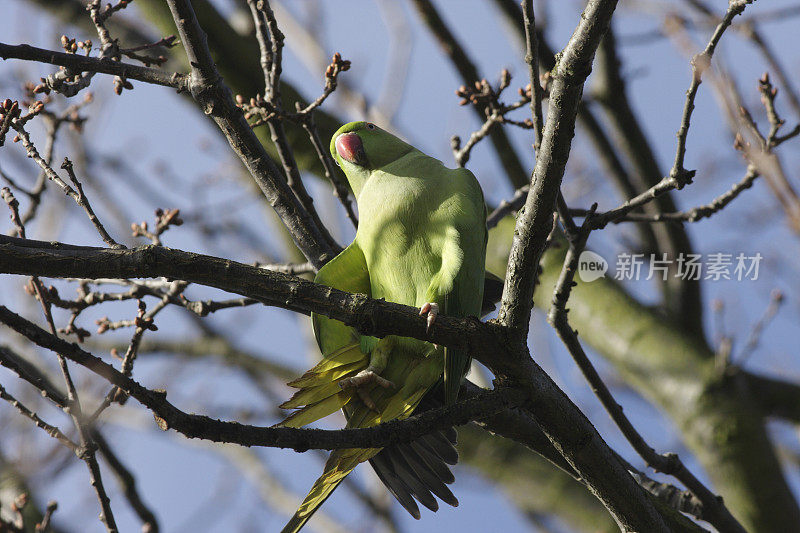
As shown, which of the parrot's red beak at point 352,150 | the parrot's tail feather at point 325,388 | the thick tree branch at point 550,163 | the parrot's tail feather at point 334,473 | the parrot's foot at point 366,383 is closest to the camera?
the thick tree branch at point 550,163

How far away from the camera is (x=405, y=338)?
2.14m

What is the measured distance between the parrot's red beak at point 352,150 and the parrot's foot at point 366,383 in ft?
3.15

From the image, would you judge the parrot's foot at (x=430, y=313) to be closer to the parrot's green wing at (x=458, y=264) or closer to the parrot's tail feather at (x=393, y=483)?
the parrot's green wing at (x=458, y=264)

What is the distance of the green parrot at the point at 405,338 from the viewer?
201 cm

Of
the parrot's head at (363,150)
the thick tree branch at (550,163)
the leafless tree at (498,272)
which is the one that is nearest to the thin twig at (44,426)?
the leafless tree at (498,272)

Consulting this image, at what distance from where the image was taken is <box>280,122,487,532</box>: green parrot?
201 centimetres

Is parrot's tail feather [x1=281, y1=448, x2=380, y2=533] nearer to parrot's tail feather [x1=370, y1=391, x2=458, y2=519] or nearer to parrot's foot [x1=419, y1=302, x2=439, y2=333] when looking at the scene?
parrot's tail feather [x1=370, y1=391, x2=458, y2=519]

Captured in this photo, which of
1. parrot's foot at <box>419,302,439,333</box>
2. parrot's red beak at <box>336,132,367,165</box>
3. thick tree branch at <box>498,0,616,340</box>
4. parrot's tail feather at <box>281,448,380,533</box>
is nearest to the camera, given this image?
thick tree branch at <box>498,0,616,340</box>

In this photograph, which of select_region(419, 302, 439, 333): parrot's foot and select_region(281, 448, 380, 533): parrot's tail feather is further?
select_region(281, 448, 380, 533): parrot's tail feather

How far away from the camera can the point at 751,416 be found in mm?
3617

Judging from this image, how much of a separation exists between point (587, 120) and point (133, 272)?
336cm

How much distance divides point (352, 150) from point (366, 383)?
103 cm

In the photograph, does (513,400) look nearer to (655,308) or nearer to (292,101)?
(292,101)

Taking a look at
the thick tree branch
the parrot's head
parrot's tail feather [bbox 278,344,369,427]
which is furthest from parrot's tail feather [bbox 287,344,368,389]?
the parrot's head
